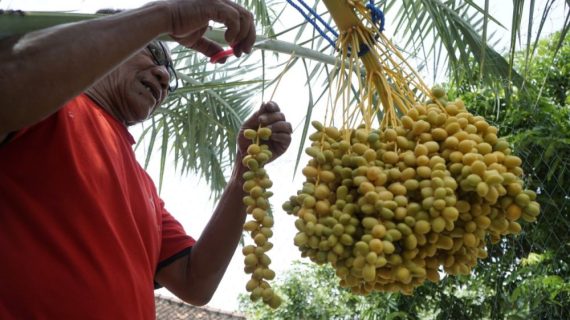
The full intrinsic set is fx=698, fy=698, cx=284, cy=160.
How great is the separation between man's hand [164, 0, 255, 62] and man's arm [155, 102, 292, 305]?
32 cm

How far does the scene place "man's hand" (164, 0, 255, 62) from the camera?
1.05 m

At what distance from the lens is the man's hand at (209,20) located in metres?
1.05

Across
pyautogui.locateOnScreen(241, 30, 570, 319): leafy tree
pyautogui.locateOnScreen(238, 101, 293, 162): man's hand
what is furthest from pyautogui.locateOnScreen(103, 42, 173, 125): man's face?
pyautogui.locateOnScreen(241, 30, 570, 319): leafy tree

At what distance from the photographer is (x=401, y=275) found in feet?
2.92

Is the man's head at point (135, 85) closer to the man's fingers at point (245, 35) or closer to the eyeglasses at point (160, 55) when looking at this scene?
the eyeglasses at point (160, 55)

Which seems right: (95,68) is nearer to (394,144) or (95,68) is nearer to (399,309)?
(394,144)

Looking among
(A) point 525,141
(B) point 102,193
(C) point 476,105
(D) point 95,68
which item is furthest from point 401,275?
(C) point 476,105

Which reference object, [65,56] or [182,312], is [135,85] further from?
[182,312]

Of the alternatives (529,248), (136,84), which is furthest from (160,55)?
(529,248)

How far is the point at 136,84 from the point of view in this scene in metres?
1.56

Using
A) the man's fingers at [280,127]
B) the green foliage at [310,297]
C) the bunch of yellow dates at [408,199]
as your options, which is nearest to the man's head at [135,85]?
the man's fingers at [280,127]

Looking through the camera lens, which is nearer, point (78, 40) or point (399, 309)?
point (78, 40)

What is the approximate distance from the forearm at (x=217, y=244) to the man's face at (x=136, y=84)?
0.93ft

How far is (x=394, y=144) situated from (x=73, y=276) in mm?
585
